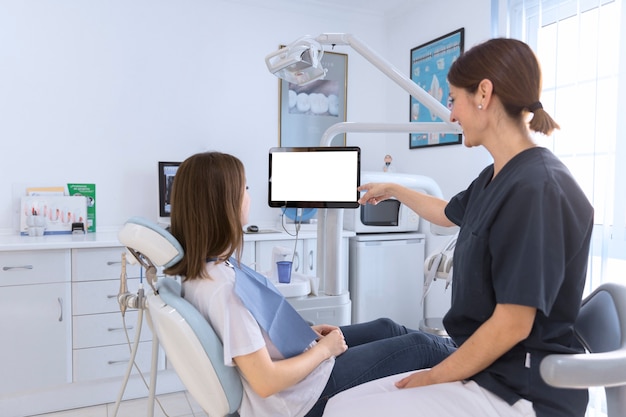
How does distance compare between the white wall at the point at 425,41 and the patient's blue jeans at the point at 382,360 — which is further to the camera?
the white wall at the point at 425,41

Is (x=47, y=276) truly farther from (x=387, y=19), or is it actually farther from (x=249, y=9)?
(x=387, y=19)

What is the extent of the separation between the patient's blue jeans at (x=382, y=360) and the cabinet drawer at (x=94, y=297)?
5.13 feet

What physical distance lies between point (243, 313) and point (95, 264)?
1607 millimetres

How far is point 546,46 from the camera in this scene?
2.40 m

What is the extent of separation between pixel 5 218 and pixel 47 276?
2.07 ft

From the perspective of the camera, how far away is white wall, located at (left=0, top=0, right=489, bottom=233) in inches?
106

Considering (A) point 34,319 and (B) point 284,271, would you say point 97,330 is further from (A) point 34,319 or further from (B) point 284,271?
(B) point 284,271

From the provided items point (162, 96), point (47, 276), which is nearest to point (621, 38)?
point (162, 96)

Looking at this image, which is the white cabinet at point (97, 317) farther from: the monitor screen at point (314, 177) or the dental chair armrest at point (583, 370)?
the dental chair armrest at point (583, 370)

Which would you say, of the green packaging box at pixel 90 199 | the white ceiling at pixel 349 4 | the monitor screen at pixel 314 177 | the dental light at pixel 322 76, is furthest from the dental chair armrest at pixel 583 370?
the white ceiling at pixel 349 4

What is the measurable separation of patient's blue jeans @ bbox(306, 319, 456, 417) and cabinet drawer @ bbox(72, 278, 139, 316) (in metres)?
1.56

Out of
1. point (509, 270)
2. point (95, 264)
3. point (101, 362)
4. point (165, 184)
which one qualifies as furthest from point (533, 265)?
point (165, 184)

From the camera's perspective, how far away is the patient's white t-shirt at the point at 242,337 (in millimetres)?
1069

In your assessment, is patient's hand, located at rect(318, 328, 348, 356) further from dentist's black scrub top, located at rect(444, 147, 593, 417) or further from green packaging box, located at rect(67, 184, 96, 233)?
green packaging box, located at rect(67, 184, 96, 233)
